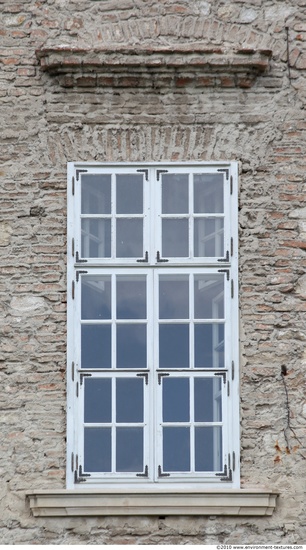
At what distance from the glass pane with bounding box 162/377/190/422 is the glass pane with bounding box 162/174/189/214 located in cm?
119

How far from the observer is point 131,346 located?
10.3 meters

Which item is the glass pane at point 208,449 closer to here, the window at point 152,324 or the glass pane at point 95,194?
the window at point 152,324

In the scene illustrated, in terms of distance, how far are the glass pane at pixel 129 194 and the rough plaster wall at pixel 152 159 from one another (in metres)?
0.14

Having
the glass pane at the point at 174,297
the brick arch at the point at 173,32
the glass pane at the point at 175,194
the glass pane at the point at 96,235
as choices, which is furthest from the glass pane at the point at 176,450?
the brick arch at the point at 173,32

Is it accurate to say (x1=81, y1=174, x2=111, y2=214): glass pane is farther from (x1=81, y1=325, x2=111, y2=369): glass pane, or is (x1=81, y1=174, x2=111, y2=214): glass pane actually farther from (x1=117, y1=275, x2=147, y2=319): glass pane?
(x1=81, y1=325, x2=111, y2=369): glass pane

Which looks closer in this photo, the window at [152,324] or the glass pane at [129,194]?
the window at [152,324]

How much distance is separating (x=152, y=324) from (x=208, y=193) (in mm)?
1003

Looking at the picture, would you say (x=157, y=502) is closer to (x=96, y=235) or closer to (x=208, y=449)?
(x=208, y=449)

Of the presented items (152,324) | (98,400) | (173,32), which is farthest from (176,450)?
(173,32)

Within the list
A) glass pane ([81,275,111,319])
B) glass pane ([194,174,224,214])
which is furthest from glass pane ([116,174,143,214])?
glass pane ([81,275,111,319])

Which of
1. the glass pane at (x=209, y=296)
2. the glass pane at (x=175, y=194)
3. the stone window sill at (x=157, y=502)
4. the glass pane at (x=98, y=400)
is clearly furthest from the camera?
the glass pane at (x=175, y=194)

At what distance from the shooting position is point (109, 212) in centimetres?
1048

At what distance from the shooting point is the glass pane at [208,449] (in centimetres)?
1013

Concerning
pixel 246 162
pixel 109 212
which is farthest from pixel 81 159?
pixel 246 162
